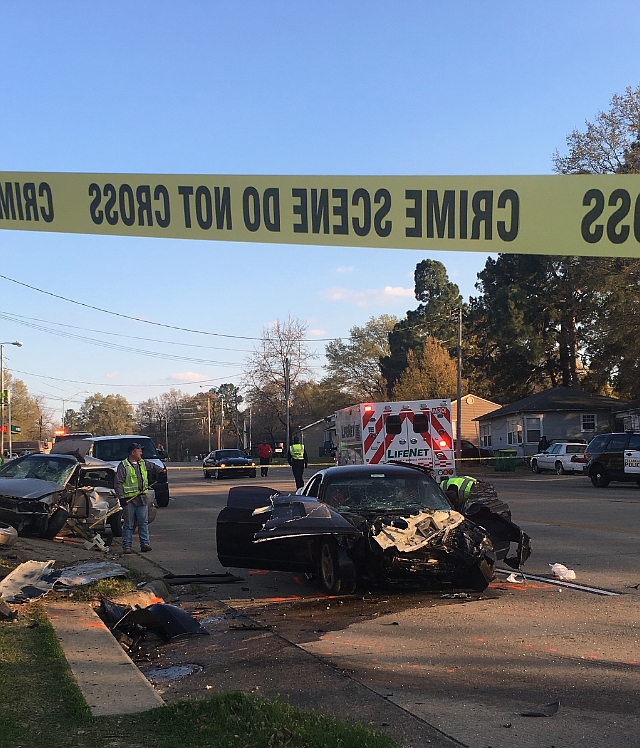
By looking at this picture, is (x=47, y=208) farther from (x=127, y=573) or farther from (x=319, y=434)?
(x=319, y=434)

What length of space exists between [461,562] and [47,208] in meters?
5.42

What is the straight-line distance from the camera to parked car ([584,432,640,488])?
2783 cm

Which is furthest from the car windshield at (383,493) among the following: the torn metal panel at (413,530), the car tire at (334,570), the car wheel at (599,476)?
the car wheel at (599,476)

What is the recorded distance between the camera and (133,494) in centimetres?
1329

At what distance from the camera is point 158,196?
24.2ft

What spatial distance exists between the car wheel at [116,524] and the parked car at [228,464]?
2478 centimetres

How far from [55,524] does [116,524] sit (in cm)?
158

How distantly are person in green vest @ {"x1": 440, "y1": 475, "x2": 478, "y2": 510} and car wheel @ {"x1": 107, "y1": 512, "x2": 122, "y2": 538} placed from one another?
668cm

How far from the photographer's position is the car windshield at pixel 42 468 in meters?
15.0

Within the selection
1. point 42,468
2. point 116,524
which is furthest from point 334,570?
point 42,468

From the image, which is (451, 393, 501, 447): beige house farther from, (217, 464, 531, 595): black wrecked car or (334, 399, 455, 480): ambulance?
(217, 464, 531, 595): black wrecked car

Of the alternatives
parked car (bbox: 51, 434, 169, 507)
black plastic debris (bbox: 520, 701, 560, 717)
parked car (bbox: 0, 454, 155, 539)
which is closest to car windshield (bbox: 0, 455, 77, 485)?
parked car (bbox: 0, 454, 155, 539)

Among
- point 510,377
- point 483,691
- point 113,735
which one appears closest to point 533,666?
point 483,691

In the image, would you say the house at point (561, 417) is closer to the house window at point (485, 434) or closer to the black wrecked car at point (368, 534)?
the house window at point (485, 434)
